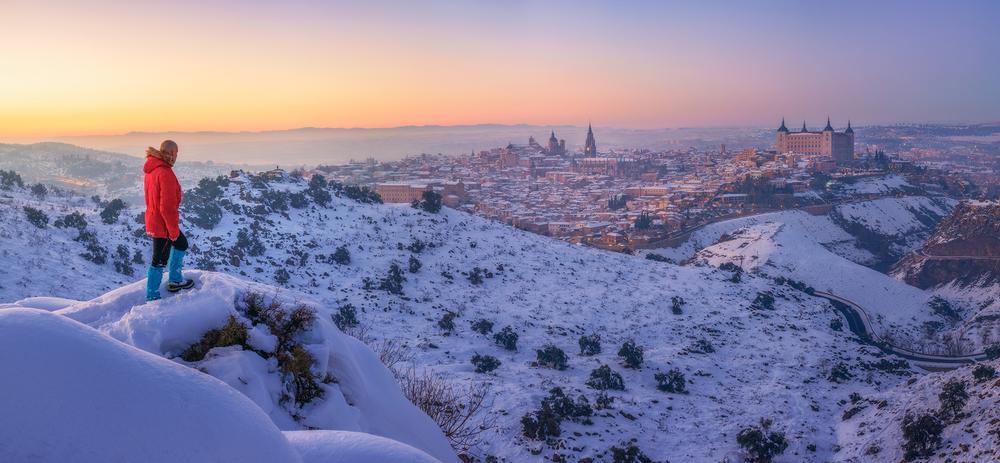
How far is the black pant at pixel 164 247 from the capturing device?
5543 millimetres

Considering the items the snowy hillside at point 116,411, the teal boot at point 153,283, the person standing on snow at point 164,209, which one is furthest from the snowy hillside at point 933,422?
the teal boot at point 153,283

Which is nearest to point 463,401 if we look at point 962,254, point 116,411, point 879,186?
point 116,411

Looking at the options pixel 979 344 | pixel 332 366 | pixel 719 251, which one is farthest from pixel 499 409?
pixel 719 251

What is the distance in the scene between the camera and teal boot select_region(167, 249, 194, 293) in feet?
17.8

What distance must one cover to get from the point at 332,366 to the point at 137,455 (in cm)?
324

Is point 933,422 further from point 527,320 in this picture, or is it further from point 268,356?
point 268,356

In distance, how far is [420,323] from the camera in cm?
2092

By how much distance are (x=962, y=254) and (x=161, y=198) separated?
6252 centimetres

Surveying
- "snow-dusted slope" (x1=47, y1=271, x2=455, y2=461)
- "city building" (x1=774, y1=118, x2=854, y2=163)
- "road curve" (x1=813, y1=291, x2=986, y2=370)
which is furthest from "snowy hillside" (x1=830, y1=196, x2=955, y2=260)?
"snow-dusted slope" (x1=47, y1=271, x2=455, y2=461)

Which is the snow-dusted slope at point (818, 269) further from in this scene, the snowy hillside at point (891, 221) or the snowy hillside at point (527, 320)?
the snowy hillside at point (891, 221)

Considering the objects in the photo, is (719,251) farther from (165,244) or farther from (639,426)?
(165,244)

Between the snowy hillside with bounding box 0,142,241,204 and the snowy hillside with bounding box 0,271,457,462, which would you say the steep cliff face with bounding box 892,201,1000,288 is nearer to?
the snowy hillside with bounding box 0,271,457,462

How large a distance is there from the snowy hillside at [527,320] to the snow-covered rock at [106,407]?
198cm

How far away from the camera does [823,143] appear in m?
120
